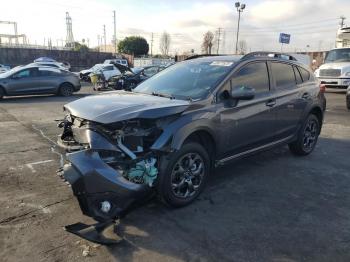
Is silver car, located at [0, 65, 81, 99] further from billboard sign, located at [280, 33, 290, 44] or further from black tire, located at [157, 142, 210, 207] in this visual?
billboard sign, located at [280, 33, 290, 44]

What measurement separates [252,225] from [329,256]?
85 centimetres

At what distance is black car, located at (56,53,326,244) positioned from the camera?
3.57 metres

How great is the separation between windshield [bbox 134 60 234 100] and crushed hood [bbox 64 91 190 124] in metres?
0.35

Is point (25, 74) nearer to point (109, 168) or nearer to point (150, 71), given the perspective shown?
point (150, 71)

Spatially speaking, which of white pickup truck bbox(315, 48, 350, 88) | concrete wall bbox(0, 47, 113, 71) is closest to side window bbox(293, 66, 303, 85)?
white pickup truck bbox(315, 48, 350, 88)

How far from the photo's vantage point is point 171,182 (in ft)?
13.5

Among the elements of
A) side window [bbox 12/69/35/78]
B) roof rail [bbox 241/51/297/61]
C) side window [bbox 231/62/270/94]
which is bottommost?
side window [bbox 12/69/35/78]

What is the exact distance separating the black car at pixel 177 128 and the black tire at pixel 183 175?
0.01 meters

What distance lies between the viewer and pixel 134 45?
6781 centimetres

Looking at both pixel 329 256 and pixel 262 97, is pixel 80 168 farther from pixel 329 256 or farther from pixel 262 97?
pixel 262 97

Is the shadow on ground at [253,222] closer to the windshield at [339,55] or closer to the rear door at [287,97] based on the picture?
the rear door at [287,97]

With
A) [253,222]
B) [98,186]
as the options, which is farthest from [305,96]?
[98,186]

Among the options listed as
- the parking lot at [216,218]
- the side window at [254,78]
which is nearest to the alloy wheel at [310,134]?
the parking lot at [216,218]

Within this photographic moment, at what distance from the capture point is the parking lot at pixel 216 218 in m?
3.45
